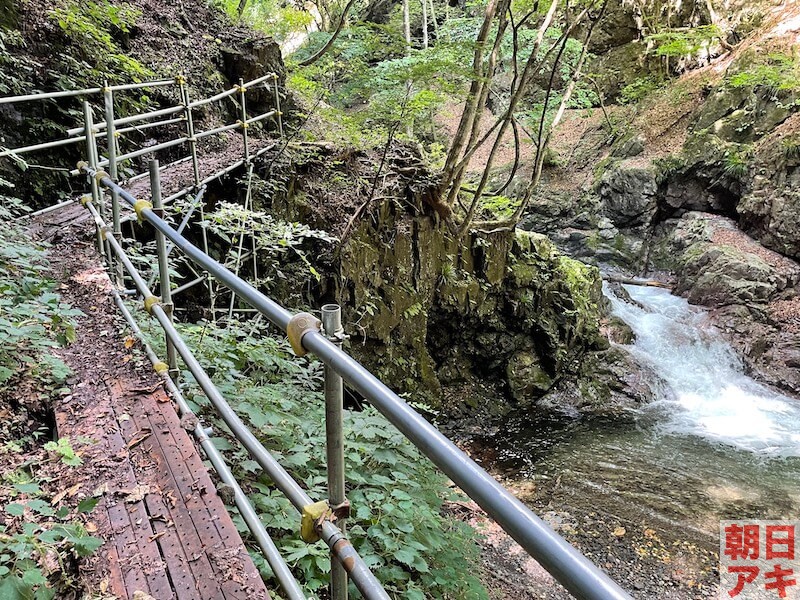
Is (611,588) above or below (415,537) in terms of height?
above

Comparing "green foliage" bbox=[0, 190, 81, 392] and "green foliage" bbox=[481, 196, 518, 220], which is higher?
"green foliage" bbox=[0, 190, 81, 392]

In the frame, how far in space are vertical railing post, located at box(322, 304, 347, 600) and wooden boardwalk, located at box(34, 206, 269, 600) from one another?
55 cm

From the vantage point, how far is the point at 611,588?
1.86ft

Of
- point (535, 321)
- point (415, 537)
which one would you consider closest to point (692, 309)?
point (535, 321)

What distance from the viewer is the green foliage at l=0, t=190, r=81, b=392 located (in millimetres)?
2697

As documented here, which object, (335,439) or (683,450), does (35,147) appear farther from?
(683,450)

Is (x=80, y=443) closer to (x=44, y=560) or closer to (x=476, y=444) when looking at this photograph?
(x=44, y=560)

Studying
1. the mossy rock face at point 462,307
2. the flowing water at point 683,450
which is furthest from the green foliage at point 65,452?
the flowing water at point 683,450

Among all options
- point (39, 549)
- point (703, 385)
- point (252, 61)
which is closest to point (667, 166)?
point (703, 385)

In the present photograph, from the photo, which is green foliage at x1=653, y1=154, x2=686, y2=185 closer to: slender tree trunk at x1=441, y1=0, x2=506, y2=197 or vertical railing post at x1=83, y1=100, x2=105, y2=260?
slender tree trunk at x1=441, y1=0, x2=506, y2=197

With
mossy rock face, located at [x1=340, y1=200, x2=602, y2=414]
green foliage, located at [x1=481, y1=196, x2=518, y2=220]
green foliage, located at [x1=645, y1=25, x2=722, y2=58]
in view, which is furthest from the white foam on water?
green foliage, located at [x1=645, y1=25, x2=722, y2=58]

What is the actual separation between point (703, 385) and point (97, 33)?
1192 centimetres

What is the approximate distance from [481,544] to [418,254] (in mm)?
4617

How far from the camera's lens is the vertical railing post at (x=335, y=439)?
3.82ft
